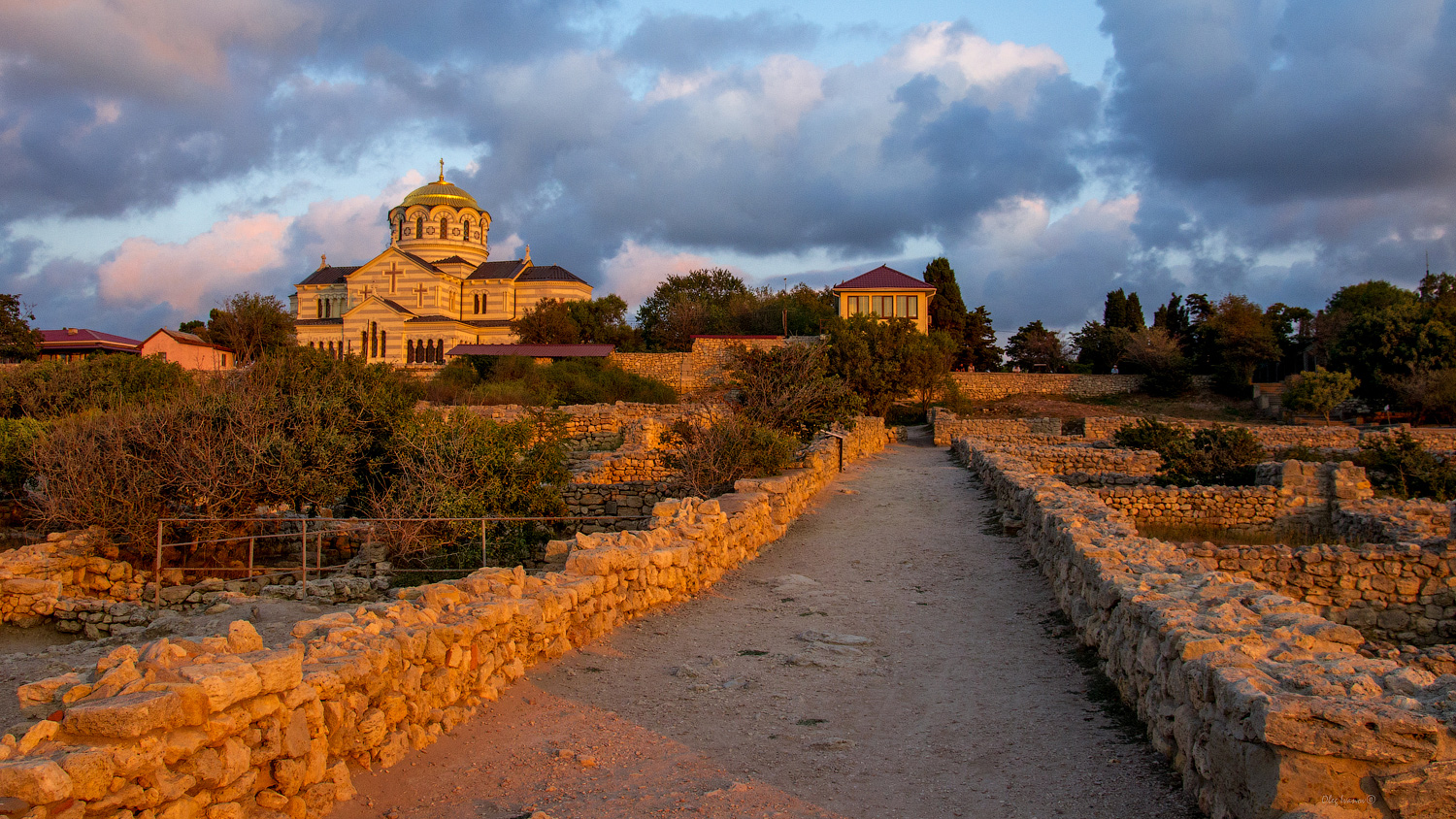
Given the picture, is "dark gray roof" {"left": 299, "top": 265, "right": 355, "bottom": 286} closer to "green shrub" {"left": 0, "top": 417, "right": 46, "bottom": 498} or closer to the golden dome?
the golden dome

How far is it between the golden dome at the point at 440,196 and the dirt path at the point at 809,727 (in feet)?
212

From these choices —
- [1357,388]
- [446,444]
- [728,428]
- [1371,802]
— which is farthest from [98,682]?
[1357,388]

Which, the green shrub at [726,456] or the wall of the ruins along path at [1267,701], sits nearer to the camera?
the wall of the ruins along path at [1267,701]

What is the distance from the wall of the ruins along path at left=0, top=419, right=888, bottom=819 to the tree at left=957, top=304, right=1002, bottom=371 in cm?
5615

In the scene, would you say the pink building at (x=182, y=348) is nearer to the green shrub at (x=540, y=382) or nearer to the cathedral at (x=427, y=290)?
the cathedral at (x=427, y=290)

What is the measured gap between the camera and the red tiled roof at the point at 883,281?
49.9 m

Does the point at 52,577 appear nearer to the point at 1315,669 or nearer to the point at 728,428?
the point at 728,428

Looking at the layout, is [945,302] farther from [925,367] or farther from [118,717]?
[118,717]

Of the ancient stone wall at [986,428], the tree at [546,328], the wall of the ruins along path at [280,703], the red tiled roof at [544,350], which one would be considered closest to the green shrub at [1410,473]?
the ancient stone wall at [986,428]

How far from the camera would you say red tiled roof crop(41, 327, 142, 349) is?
5081 cm

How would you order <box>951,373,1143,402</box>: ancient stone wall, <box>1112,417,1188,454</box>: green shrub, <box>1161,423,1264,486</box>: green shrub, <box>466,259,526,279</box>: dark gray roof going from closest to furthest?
<box>1161,423,1264,486</box>: green shrub, <box>1112,417,1188,454</box>: green shrub, <box>951,373,1143,402</box>: ancient stone wall, <box>466,259,526,279</box>: dark gray roof

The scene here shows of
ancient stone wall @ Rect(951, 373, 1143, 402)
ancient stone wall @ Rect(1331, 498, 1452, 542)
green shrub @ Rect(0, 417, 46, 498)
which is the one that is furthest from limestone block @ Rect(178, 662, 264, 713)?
ancient stone wall @ Rect(951, 373, 1143, 402)

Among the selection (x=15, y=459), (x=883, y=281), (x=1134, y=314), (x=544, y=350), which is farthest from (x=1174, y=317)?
(x=15, y=459)

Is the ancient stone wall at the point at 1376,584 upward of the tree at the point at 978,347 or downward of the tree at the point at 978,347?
downward
